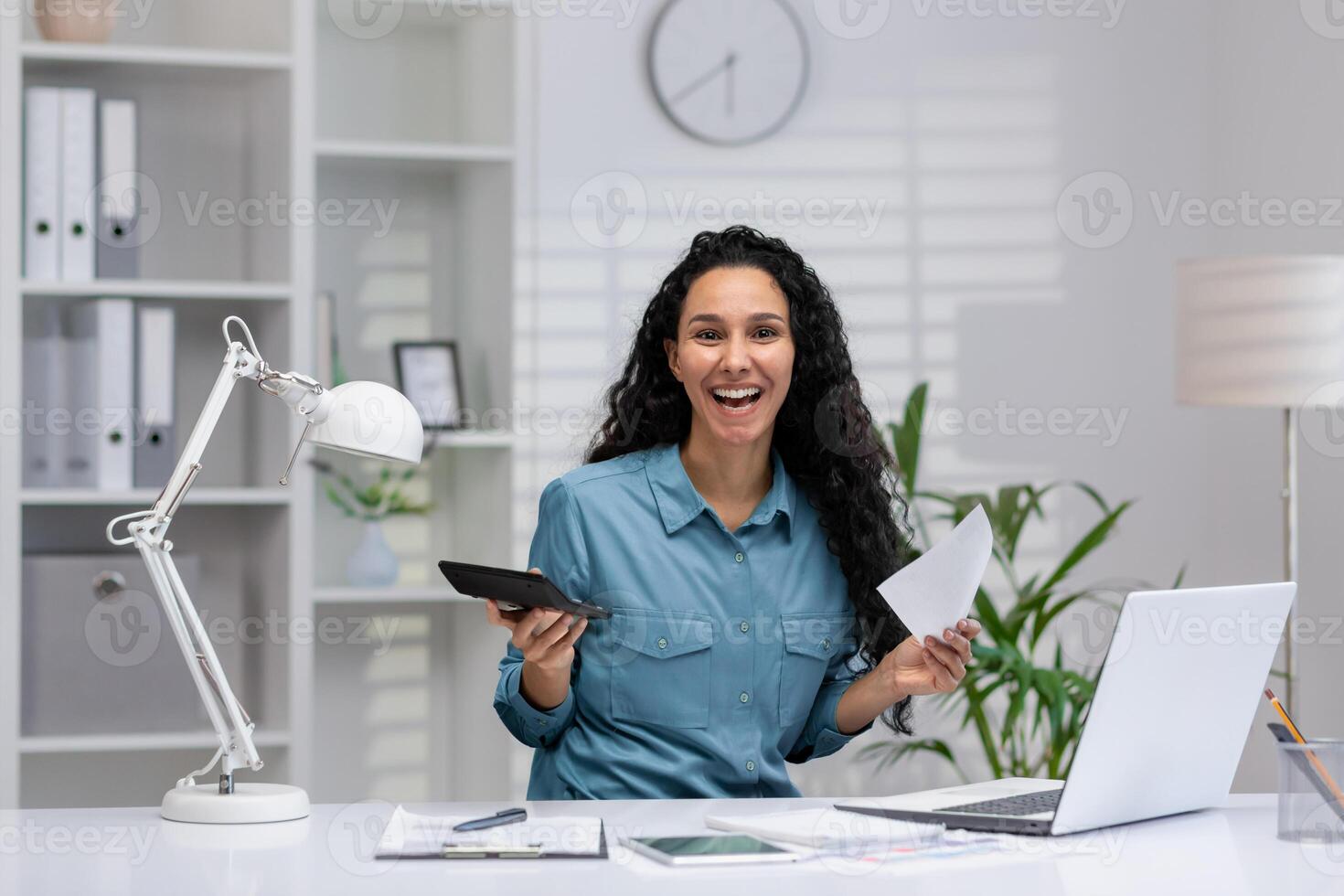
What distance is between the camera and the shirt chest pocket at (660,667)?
1.87 metres

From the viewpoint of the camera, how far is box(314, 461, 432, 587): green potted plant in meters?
2.99

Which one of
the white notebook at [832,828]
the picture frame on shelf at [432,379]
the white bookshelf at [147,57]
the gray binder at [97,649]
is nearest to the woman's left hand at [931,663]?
the white notebook at [832,828]

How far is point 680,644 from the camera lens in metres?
1.89

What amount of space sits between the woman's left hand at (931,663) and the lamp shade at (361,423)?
0.65 m

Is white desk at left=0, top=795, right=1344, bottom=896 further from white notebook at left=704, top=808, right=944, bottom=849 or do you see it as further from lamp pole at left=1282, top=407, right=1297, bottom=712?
lamp pole at left=1282, top=407, right=1297, bottom=712

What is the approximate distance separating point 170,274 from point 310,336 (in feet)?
1.64

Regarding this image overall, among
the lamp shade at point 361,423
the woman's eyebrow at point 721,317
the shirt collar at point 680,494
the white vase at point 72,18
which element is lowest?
the shirt collar at point 680,494

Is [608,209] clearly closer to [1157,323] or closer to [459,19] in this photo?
[459,19]

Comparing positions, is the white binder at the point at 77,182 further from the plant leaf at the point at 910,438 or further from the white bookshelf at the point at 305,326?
the plant leaf at the point at 910,438

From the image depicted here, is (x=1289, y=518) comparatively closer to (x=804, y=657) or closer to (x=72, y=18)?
(x=804, y=657)

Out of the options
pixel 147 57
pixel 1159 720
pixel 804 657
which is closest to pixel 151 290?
pixel 147 57

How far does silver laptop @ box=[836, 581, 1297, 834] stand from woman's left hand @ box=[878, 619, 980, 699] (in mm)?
157

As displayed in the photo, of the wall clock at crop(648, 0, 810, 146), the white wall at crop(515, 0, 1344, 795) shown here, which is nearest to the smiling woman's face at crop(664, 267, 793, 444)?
the white wall at crop(515, 0, 1344, 795)

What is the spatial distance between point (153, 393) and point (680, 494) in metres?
1.29
